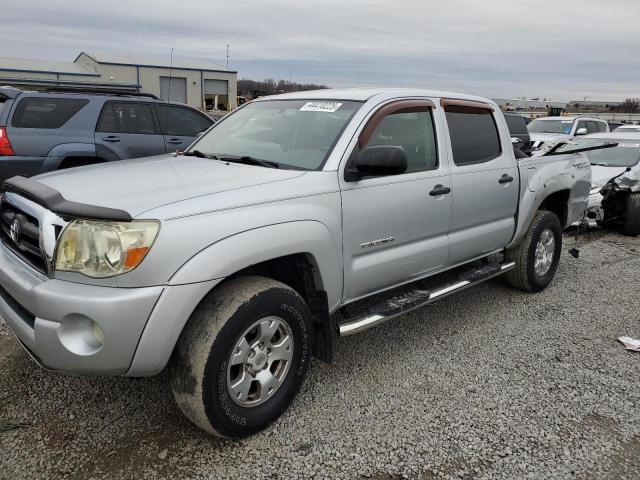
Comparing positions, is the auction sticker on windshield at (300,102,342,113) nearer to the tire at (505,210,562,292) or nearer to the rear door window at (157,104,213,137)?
the tire at (505,210,562,292)

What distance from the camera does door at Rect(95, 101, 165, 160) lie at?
743cm

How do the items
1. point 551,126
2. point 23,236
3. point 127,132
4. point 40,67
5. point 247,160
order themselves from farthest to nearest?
point 40,67
point 551,126
point 127,132
point 247,160
point 23,236

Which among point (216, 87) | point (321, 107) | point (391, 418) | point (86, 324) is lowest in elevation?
point (391, 418)

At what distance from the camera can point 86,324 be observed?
2.33 meters

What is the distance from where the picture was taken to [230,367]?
264 cm

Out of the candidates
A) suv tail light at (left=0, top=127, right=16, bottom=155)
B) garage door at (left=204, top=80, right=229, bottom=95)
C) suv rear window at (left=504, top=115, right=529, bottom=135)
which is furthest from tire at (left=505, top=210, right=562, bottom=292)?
garage door at (left=204, top=80, right=229, bottom=95)

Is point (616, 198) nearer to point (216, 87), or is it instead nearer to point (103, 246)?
point (103, 246)

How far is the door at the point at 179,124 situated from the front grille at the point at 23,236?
5163 millimetres

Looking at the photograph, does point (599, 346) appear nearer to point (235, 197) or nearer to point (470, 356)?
point (470, 356)

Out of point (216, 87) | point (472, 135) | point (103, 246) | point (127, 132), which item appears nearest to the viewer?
point (103, 246)

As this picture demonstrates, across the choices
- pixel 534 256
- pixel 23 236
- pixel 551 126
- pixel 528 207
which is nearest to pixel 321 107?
pixel 23 236

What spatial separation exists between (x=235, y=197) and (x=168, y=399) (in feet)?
4.47

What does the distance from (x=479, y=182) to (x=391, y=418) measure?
79.9 inches

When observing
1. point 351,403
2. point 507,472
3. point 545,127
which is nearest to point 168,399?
point 351,403
